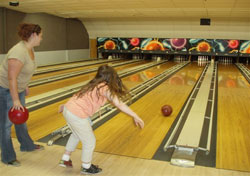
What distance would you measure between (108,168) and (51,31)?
11.1 m

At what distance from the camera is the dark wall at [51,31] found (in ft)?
34.2

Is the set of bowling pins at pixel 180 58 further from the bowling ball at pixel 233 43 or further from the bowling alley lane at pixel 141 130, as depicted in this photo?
the bowling alley lane at pixel 141 130

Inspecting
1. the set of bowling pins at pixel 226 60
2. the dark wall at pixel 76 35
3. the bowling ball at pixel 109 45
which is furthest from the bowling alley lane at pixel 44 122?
the set of bowling pins at pixel 226 60

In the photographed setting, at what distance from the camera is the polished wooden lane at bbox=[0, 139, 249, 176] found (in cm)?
253

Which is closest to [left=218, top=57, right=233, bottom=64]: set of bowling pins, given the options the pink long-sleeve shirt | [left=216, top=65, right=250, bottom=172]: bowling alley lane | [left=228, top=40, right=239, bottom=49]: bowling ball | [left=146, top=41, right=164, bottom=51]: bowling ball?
[left=228, top=40, right=239, bottom=49]: bowling ball

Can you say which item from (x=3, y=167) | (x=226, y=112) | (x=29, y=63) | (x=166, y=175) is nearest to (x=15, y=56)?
(x=29, y=63)

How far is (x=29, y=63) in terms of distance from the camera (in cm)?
258

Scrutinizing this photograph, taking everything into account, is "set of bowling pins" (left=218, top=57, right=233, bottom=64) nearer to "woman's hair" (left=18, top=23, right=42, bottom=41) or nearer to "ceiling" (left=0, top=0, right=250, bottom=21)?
"ceiling" (left=0, top=0, right=250, bottom=21)

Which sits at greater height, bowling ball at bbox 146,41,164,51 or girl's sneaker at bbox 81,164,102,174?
bowling ball at bbox 146,41,164,51

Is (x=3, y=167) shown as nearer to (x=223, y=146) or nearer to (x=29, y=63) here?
(x=29, y=63)

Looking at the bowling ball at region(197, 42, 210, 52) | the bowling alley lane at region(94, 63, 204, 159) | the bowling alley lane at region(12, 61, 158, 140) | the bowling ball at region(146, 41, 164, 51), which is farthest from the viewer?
the bowling ball at region(146, 41, 164, 51)

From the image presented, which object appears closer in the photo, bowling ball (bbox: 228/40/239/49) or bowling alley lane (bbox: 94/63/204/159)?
bowling alley lane (bbox: 94/63/204/159)

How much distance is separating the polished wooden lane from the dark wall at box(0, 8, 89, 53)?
8302mm

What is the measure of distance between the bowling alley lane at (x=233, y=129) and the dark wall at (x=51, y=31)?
736 cm
